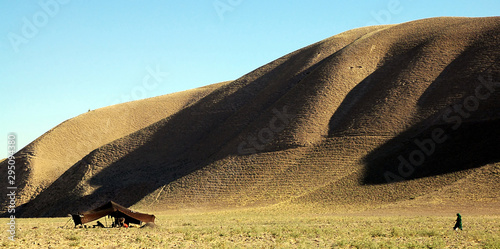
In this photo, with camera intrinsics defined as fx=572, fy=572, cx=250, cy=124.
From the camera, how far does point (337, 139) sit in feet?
190

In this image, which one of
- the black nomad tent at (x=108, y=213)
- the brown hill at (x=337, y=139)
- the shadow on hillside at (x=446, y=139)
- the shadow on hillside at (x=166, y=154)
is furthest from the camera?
the shadow on hillside at (x=166, y=154)

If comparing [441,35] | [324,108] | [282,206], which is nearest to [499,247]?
[282,206]

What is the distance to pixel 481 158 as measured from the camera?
1911 inches

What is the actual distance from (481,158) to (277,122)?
23290 millimetres

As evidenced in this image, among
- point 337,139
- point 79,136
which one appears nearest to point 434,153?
point 337,139

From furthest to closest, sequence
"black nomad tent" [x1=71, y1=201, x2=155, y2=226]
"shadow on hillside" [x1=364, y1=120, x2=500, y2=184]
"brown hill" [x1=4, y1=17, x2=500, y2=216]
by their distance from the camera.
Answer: "brown hill" [x1=4, y1=17, x2=500, y2=216]
"shadow on hillside" [x1=364, y1=120, x2=500, y2=184]
"black nomad tent" [x1=71, y1=201, x2=155, y2=226]

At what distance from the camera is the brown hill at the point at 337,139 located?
49.3 m

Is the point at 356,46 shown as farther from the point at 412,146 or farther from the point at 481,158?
the point at 481,158

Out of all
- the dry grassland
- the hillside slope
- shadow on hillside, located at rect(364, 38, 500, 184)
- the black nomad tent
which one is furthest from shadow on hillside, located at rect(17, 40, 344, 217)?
the dry grassland

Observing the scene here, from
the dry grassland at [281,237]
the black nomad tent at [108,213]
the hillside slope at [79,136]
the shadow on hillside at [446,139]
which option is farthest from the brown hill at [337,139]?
the black nomad tent at [108,213]

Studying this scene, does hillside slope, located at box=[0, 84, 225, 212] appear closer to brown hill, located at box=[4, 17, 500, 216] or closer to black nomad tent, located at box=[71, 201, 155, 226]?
brown hill, located at box=[4, 17, 500, 216]

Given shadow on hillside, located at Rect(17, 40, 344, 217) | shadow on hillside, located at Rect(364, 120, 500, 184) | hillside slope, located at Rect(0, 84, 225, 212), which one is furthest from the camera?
hillside slope, located at Rect(0, 84, 225, 212)

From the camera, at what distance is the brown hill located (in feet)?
162

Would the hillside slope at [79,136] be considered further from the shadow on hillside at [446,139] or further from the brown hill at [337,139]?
the shadow on hillside at [446,139]
